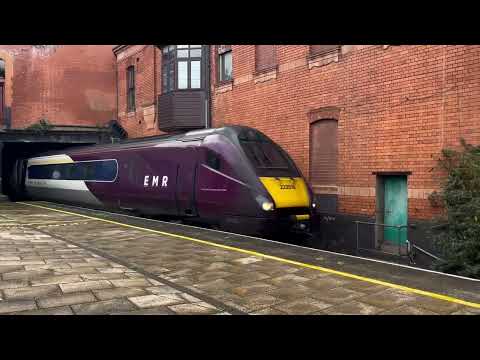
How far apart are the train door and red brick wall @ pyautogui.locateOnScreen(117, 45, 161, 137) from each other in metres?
7.88

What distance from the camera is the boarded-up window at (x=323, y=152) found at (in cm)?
1128

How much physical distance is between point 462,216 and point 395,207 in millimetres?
2686

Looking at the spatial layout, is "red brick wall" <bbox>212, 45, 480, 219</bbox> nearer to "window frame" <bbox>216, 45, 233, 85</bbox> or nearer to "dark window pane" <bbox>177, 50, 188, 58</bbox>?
"window frame" <bbox>216, 45, 233, 85</bbox>

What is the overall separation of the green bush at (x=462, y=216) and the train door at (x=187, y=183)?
5734 mm

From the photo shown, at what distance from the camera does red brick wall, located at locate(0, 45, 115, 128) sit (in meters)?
20.6

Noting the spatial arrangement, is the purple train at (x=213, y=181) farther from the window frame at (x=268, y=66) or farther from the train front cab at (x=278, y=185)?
the window frame at (x=268, y=66)

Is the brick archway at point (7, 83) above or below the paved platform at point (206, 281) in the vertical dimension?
above

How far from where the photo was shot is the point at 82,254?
7270 mm

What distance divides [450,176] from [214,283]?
519 centimetres

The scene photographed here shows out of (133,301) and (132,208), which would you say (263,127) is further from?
(133,301)

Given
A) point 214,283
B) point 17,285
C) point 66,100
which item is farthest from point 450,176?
point 66,100

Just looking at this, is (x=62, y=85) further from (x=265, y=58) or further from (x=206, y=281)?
(x=206, y=281)

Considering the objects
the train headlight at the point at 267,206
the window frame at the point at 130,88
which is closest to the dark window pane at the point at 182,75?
the window frame at the point at 130,88

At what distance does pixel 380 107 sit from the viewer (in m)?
10.0
